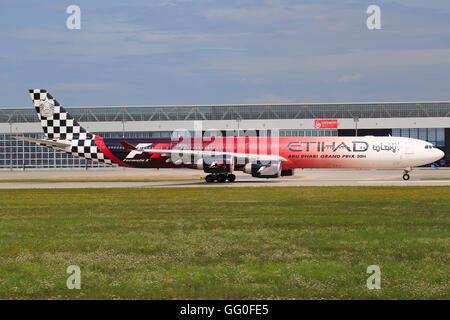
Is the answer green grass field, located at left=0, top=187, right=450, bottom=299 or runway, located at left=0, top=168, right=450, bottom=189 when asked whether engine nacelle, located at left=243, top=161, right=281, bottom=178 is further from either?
green grass field, located at left=0, top=187, right=450, bottom=299

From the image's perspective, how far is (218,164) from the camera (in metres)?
41.3

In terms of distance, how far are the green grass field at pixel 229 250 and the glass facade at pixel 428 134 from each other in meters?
65.2

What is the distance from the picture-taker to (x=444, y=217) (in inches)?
702

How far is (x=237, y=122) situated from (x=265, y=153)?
40032 mm

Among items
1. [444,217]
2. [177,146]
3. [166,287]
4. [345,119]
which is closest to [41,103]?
[177,146]

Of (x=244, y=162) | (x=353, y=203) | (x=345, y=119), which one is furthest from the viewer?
(x=345, y=119)

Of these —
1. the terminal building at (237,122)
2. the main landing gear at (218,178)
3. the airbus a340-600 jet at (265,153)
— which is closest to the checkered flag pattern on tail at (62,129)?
the airbus a340-600 jet at (265,153)

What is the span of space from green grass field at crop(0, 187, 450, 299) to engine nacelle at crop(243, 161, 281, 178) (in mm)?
17257

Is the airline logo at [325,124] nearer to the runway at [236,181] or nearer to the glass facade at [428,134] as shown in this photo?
the glass facade at [428,134]

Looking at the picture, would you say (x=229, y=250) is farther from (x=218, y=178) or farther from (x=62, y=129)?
(x=62, y=129)

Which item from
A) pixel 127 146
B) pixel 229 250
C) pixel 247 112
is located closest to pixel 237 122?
pixel 247 112
